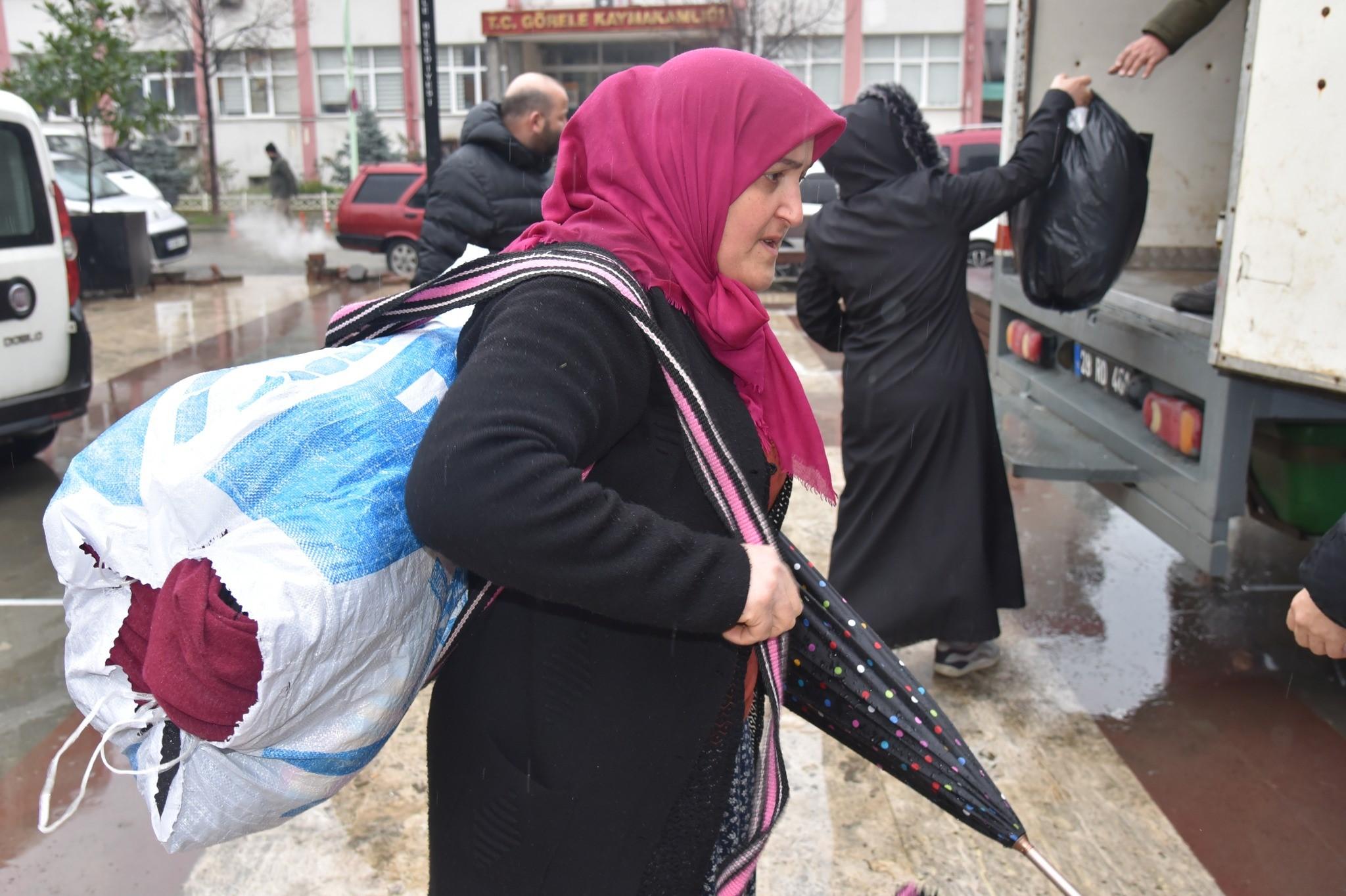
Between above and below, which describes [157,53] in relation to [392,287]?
above

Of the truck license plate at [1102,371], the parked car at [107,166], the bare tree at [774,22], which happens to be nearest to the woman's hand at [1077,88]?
the truck license plate at [1102,371]

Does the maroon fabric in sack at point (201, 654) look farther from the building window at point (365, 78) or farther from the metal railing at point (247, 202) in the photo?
the building window at point (365, 78)

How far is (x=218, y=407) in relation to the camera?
1.28 m

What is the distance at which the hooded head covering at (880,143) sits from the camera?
363cm

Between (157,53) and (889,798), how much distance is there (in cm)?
1664

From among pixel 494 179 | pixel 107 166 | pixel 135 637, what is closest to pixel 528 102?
pixel 494 179

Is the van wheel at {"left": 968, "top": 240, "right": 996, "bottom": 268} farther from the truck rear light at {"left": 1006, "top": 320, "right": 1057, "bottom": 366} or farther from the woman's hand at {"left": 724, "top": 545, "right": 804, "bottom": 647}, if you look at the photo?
the woman's hand at {"left": 724, "top": 545, "right": 804, "bottom": 647}

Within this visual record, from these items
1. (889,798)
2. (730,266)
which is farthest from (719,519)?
(889,798)

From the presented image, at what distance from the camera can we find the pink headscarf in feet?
4.72

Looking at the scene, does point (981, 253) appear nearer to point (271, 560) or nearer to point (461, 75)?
point (271, 560)

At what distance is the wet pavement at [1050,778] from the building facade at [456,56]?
27475 millimetres

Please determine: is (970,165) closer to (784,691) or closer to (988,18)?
(784,691)

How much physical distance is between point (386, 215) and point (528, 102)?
10.7 meters

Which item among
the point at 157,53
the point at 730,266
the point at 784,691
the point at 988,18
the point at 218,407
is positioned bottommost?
the point at 784,691
